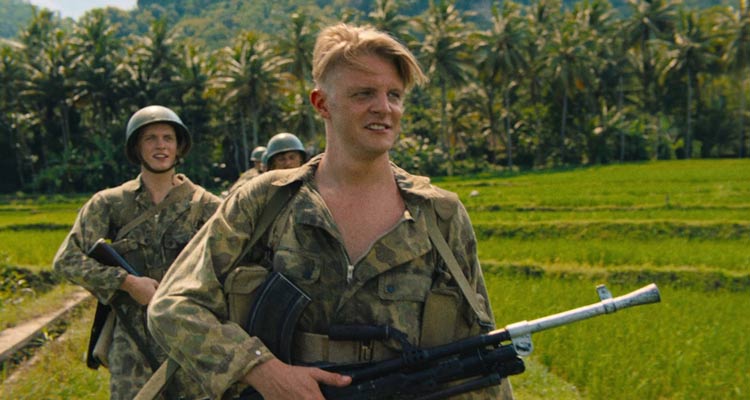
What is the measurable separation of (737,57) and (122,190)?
43868 mm

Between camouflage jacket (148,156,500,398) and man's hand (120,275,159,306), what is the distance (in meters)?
1.50

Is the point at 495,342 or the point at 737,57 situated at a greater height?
the point at 495,342

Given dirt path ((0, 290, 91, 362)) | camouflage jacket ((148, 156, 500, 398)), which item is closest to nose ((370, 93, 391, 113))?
camouflage jacket ((148, 156, 500, 398))

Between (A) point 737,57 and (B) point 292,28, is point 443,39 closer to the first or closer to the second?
(B) point 292,28

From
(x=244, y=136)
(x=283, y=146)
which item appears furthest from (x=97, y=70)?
(x=283, y=146)

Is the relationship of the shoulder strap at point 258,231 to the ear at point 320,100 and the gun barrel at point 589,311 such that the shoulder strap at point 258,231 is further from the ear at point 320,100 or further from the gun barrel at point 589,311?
the gun barrel at point 589,311

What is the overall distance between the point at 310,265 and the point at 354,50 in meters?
0.58

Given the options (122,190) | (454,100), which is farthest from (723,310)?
(454,100)

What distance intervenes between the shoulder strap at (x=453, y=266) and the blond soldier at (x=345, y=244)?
0.5 inches

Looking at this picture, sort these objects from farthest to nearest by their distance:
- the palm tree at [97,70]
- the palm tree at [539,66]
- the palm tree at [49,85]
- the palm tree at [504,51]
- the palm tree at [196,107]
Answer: the palm tree at [539,66]
the palm tree at [504,51]
the palm tree at [196,107]
the palm tree at [49,85]
the palm tree at [97,70]

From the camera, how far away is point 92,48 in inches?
1638

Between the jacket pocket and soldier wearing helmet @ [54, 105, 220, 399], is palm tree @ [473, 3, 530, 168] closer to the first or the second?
soldier wearing helmet @ [54, 105, 220, 399]

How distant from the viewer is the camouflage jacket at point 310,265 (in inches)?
74.2

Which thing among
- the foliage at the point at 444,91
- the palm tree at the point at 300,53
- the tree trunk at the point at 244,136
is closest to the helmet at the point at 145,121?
the tree trunk at the point at 244,136
